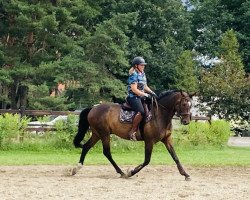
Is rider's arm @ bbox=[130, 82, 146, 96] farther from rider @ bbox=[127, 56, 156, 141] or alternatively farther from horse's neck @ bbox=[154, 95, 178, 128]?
horse's neck @ bbox=[154, 95, 178, 128]

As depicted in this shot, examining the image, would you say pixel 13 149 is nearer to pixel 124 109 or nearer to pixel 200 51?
pixel 124 109

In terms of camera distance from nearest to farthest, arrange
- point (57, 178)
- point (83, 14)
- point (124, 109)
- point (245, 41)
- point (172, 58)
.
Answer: point (57, 178), point (124, 109), point (83, 14), point (172, 58), point (245, 41)

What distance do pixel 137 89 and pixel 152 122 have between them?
2.88 ft

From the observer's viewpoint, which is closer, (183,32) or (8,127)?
(8,127)

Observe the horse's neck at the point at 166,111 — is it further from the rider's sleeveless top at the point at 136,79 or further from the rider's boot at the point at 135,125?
the rider's sleeveless top at the point at 136,79

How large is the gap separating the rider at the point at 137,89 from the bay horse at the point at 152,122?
0.28m

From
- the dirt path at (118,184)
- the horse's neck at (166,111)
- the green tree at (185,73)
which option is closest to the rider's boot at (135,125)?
the horse's neck at (166,111)

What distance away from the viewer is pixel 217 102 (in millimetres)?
40406

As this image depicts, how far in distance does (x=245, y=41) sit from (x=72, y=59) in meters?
18.7

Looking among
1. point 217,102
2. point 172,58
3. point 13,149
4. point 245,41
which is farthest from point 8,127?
point 245,41

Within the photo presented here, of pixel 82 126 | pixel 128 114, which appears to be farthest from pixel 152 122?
pixel 82 126

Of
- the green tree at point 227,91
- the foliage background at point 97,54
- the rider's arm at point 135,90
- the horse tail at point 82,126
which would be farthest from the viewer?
the foliage background at point 97,54

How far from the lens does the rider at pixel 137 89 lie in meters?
14.1

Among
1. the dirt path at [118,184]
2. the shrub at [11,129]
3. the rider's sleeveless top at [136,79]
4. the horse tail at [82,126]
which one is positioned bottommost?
the shrub at [11,129]
